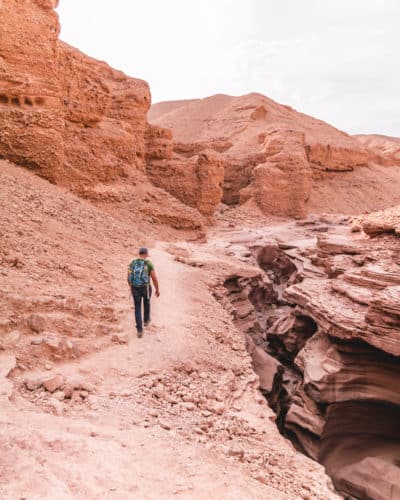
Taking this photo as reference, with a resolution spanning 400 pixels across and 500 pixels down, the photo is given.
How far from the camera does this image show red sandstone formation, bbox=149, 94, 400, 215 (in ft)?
81.1

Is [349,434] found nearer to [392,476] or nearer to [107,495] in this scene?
[392,476]


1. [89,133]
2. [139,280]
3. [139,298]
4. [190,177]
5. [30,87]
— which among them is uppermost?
[30,87]

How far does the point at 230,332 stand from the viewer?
272 inches

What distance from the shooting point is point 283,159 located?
81.0 ft

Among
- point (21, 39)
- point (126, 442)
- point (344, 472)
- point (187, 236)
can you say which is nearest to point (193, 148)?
point (187, 236)

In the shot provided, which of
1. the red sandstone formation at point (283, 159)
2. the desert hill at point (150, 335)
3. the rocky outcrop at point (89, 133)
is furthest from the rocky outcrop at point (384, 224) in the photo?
the red sandstone formation at point (283, 159)

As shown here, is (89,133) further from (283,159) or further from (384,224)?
(283,159)

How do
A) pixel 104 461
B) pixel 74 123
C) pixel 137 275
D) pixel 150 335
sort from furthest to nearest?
pixel 74 123 < pixel 150 335 < pixel 137 275 < pixel 104 461

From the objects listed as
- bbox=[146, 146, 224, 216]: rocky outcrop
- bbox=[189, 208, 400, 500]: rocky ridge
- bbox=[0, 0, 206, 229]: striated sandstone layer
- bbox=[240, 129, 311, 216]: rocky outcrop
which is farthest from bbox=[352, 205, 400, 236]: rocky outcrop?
bbox=[240, 129, 311, 216]: rocky outcrop

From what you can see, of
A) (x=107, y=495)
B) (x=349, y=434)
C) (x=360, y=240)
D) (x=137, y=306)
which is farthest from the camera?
(x=360, y=240)

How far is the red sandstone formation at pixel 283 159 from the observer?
2473 centimetres

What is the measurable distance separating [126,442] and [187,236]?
11770 mm

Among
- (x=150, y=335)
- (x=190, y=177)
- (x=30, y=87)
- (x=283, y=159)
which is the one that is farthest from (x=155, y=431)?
(x=283, y=159)

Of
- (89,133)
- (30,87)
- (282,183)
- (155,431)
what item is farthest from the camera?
(282,183)
